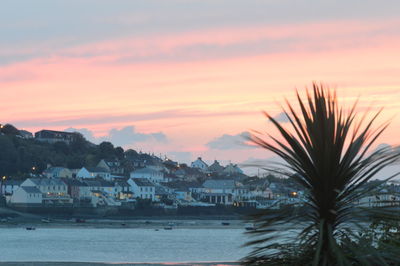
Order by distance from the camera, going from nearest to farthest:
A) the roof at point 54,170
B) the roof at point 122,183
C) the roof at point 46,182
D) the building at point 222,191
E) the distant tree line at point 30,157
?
the roof at point 46,182
the roof at point 122,183
the roof at point 54,170
the building at point 222,191
the distant tree line at point 30,157

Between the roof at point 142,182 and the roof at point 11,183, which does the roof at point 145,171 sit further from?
the roof at point 11,183

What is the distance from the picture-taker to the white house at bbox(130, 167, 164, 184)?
17800 cm

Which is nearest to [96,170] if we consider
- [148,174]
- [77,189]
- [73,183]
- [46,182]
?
[148,174]

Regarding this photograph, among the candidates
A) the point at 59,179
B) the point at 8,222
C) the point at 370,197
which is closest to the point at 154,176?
the point at 59,179

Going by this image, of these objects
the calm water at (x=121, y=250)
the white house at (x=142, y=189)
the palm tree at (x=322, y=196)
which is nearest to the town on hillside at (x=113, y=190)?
the white house at (x=142, y=189)

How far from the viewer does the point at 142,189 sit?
16100 cm

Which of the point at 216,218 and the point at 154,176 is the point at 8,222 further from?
the point at 154,176

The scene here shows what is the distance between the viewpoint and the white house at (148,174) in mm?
178000

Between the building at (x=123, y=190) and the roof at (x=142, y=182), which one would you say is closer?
the building at (x=123, y=190)

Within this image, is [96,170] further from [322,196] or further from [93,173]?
[322,196]

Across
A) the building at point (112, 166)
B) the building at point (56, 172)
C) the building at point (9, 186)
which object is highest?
the building at point (112, 166)

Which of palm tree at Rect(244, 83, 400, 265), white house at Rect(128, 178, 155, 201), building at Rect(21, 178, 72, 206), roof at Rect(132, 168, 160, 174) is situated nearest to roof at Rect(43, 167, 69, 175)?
white house at Rect(128, 178, 155, 201)

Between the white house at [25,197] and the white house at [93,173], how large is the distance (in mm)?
29909

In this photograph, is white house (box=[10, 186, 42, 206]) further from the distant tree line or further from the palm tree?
the palm tree
